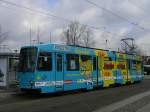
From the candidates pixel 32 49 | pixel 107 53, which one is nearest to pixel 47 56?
pixel 32 49

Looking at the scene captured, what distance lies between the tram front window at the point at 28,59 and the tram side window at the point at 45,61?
1.13 ft

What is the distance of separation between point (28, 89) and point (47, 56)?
2193 mm

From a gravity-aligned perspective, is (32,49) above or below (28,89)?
above

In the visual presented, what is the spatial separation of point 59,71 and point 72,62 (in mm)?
1857

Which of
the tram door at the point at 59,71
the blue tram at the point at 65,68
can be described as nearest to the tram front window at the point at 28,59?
the blue tram at the point at 65,68

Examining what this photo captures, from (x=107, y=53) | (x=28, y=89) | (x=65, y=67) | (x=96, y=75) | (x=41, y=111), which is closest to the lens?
(x=41, y=111)

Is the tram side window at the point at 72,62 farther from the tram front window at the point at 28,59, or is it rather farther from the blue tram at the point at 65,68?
the tram front window at the point at 28,59

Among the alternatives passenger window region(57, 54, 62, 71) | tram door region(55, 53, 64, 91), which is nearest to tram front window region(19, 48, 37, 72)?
tram door region(55, 53, 64, 91)

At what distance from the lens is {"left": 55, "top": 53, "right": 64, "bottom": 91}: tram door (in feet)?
75.0

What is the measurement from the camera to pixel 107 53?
3062 centimetres

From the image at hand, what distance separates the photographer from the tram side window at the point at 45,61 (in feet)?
71.7

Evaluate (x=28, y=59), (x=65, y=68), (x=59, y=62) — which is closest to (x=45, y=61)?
(x=28, y=59)

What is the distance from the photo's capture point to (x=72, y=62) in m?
24.8

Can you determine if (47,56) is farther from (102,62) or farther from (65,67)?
(102,62)
